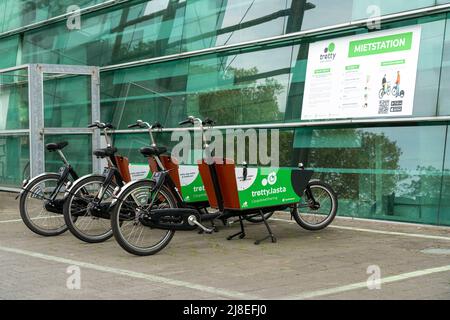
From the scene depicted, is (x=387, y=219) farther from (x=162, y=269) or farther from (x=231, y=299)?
(x=231, y=299)

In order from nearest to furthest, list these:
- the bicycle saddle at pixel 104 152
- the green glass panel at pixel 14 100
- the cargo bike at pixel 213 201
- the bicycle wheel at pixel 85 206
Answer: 1. the cargo bike at pixel 213 201
2. the bicycle wheel at pixel 85 206
3. the bicycle saddle at pixel 104 152
4. the green glass panel at pixel 14 100

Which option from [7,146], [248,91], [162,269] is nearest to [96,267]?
[162,269]

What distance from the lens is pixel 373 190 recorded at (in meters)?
9.95

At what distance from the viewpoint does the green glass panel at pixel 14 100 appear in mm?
13375

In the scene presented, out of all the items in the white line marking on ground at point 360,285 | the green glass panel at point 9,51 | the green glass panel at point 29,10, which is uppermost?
the green glass panel at point 29,10

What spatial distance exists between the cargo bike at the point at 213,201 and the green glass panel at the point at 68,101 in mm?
5755

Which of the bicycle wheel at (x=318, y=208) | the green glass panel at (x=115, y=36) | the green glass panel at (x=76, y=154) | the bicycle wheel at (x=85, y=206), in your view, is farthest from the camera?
the green glass panel at (x=115, y=36)

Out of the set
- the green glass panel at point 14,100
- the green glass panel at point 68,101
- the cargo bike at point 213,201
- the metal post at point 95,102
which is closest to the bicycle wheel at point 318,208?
the cargo bike at point 213,201

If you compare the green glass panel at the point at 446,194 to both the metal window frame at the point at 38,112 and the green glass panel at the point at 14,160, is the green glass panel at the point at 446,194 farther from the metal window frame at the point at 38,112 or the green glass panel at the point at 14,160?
the green glass panel at the point at 14,160

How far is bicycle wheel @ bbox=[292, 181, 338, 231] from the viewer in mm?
8625

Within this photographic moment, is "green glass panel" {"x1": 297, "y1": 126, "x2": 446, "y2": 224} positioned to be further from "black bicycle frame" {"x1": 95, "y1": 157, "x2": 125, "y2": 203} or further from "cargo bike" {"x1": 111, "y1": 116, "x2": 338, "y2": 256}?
"black bicycle frame" {"x1": 95, "y1": 157, "x2": 125, "y2": 203}

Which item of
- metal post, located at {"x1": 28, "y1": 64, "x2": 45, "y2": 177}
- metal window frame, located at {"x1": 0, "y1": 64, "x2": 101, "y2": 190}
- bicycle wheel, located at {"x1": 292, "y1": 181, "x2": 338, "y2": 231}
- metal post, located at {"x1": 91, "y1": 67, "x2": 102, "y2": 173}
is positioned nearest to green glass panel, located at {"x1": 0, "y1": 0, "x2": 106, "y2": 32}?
metal post, located at {"x1": 91, "y1": 67, "x2": 102, "y2": 173}

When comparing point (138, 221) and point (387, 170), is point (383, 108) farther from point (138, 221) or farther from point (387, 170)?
point (138, 221)

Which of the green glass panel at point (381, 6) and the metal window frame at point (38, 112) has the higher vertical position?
the green glass panel at point (381, 6)
